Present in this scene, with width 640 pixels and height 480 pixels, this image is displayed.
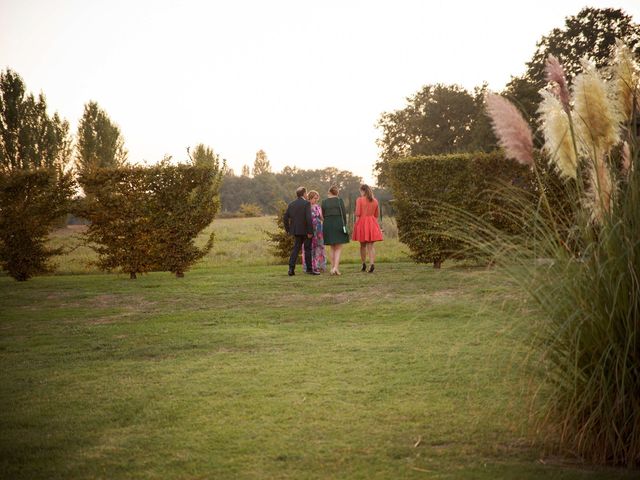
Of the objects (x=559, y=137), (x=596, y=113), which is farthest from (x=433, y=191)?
(x=596, y=113)

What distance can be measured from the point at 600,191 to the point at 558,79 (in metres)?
0.78

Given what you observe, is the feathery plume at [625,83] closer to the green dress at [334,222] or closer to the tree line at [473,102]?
the green dress at [334,222]

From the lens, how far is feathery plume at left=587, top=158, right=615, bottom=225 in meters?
3.55

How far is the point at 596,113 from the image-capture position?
A: 3.95 metres

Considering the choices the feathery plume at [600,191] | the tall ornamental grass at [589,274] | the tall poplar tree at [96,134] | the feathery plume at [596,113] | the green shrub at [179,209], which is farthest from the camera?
the tall poplar tree at [96,134]

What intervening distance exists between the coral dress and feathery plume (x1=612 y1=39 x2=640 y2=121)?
11290 mm

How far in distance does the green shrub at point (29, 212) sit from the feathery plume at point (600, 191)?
14875 millimetres

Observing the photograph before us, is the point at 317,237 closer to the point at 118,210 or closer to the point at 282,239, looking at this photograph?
the point at 282,239

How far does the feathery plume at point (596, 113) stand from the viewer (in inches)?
155

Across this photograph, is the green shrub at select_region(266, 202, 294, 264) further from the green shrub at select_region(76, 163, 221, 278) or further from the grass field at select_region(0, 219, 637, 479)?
the grass field at select_region(0, 219, 637, 479)

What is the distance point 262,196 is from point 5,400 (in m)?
81.5

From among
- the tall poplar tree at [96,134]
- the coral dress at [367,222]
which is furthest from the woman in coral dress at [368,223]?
the tall poplar tree at [96,134]

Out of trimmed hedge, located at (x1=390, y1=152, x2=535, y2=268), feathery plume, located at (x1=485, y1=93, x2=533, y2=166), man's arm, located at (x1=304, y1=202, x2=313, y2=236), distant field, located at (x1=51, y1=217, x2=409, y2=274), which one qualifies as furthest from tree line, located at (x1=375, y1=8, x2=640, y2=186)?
feathery plume, located at (x1=485, y1=93, x2=533, y2=166)

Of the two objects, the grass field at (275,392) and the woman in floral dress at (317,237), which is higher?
the woman in floral dress at (317,237)
